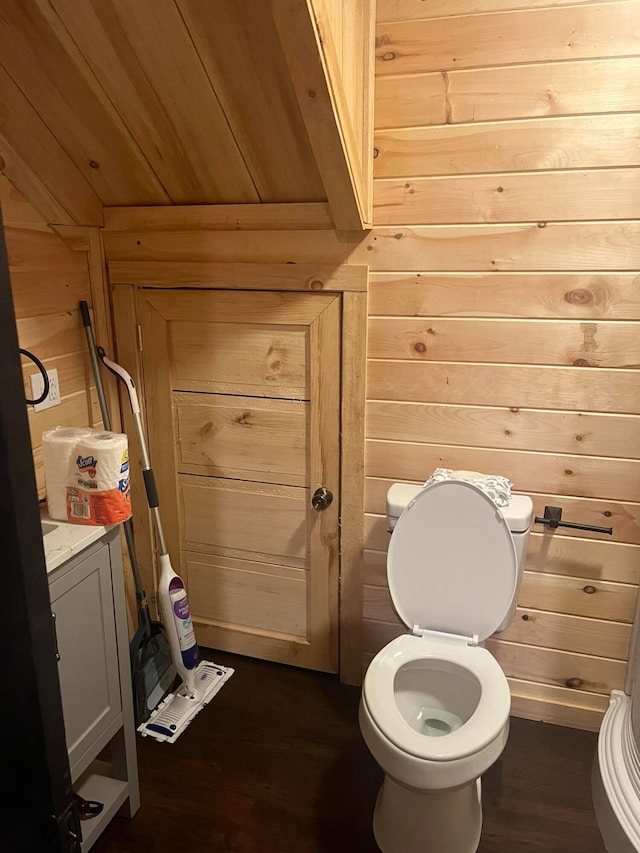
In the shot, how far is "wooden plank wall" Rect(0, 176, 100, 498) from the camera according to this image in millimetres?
1803

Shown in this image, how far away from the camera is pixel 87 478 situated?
64.3 inches

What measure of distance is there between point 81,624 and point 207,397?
0.90 metres

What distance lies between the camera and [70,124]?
1806 millimetres

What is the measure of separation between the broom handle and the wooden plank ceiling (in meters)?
0.32

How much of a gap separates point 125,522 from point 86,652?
741 millimetres

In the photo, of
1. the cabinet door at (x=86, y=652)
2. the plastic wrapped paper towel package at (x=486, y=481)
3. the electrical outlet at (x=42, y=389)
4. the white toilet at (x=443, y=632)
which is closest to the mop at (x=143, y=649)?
the electrical outlet at (x=42, y=389)

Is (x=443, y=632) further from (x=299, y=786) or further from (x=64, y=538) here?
(x=64, y=538)

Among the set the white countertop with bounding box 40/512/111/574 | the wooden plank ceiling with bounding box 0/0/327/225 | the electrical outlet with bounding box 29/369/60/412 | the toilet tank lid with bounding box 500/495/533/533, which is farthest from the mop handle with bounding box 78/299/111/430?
the toilet tank lid with bounding box 500/495/533/533

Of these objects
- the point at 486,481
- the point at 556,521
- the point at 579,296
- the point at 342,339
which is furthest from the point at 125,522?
the point at 579,296

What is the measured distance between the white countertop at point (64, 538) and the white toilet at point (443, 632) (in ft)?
2.63

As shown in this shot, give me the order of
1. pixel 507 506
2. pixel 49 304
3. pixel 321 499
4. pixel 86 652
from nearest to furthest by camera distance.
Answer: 1. pixel 86 652
2. pixel 507 506
3. pixel 49 304
4. pixel 321 499

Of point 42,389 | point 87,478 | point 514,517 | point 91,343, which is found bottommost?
point 514,517

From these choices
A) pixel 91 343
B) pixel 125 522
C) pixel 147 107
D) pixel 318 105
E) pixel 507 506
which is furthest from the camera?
pixel 125 522

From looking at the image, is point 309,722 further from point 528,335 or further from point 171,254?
point 171,254
